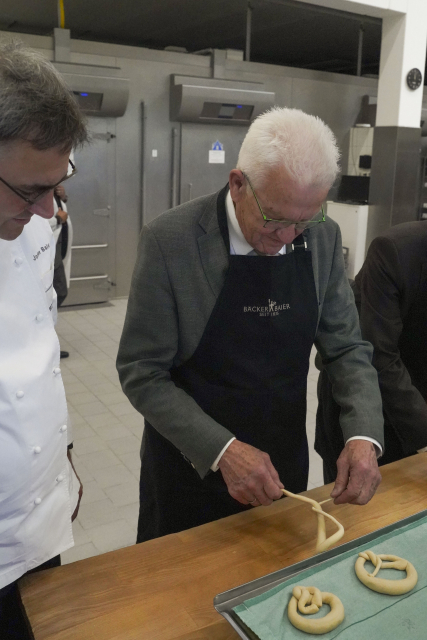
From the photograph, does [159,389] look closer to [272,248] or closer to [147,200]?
[272,248]

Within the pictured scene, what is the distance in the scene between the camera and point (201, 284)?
1431 mm

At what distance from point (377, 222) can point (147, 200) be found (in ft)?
8.57

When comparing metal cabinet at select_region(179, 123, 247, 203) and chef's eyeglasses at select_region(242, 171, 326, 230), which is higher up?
metal cabinet at select_region(179, 123, 247, 203)

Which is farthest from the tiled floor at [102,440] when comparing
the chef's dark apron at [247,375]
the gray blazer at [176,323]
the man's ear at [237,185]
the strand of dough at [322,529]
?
the man's ear at [237,185]

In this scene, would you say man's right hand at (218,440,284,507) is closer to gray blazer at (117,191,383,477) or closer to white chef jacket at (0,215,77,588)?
gray blazer at (117,191,383,477)

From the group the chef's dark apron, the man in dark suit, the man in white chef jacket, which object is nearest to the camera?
the man in white chef jacket

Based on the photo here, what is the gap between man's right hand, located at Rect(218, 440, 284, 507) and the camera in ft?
4.03

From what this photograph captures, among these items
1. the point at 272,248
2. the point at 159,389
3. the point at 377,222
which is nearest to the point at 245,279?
the point at 272,248

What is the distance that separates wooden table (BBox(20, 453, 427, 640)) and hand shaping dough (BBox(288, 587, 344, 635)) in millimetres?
112

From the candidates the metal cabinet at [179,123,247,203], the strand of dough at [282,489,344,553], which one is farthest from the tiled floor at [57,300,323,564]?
the metal cabinet at [179,123,247,203]

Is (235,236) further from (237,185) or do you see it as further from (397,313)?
(397,313)

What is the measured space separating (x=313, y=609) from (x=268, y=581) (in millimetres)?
98

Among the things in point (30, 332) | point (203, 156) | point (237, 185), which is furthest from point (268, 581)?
point (203, 156)

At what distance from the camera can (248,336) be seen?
1.46 metres
